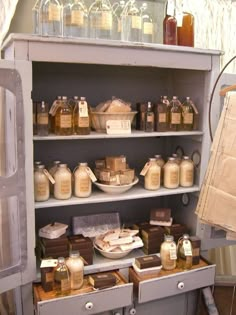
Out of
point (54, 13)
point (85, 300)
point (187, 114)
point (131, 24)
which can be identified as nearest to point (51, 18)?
point (54, 13)

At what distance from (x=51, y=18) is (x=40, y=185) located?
0.77 meters

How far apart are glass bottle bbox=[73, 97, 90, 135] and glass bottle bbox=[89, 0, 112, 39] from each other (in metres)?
0.33

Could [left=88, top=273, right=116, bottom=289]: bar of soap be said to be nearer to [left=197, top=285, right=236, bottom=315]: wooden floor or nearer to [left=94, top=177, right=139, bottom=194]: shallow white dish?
[left=94, top=177, right=139, bottom=194]: shallow white dish

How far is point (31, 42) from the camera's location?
1410 mm

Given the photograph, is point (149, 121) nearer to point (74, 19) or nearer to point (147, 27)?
point (147, 27)

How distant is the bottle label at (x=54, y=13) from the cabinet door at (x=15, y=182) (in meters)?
0.29

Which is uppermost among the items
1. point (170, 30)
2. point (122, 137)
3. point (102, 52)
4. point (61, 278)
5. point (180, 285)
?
point (170, 30)

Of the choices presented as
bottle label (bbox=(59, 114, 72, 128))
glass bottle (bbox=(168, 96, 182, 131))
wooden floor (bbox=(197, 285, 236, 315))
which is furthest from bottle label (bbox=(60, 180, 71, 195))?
wooden floor (bbox=(197, 285, 236, 315))

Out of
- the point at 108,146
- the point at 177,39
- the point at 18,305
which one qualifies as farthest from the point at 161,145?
the point at 18,305

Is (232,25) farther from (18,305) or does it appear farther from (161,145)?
(18,305)

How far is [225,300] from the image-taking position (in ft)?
7.76

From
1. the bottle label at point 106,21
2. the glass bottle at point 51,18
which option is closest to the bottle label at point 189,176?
the bottle label at point 106,21

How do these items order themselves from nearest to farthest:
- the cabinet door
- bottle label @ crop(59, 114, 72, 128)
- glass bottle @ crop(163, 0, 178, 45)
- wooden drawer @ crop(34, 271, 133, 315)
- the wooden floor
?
the cabinet door
wooden drawer @ crop(34, 271, 133, 315)
bottle label @ crop(59, 114, 72, 128)
glass bottle @ crop(163, 0, 178, 45)
the wooden floor

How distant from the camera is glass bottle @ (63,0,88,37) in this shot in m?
1.56
